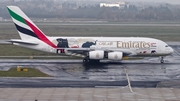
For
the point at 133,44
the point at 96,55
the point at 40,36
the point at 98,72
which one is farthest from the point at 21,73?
the point at 133,44

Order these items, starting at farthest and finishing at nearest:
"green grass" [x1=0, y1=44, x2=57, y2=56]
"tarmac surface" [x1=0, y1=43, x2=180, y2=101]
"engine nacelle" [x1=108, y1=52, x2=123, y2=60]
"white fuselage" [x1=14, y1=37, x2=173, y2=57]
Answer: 1. "green grass" [x1=0, y1=44, x2=57, y2=56]
2. "white fuselage" [x1=14, y1=37, x2=173, y2=57]
3. "engine nacelle" [x1=108, y1=52, x2=123, y2=60]
4. "tarmac surface" [x1=0, y1=43, x2=180, y2=101]

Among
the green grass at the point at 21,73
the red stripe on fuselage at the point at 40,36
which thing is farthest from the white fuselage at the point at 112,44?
the green grass at the point at 21,73

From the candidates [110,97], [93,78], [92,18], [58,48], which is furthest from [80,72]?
[92,18]

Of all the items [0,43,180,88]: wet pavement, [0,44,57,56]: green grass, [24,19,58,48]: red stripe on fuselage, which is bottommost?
[0,43,180,88]: wet pavement

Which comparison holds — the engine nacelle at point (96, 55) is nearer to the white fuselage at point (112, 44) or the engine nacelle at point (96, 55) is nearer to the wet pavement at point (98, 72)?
the wet pavement at point (98, 72)

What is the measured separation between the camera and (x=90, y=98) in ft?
116

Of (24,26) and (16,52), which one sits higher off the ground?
(24,26)

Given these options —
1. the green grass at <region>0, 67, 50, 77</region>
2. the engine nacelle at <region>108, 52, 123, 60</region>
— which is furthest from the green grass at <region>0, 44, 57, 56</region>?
the green grass at <region>0, 67, 50, 77</region>

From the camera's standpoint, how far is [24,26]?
57.6 m

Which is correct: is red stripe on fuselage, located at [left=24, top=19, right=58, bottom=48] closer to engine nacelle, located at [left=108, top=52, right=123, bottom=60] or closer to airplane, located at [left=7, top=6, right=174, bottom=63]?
airplane, located at [left=7, top=6, right=174, bottom=63]

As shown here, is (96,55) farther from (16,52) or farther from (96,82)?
(16,52)

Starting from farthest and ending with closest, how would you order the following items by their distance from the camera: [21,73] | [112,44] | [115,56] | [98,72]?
[112,44]
[115,56]
[98,72]
[21,73]

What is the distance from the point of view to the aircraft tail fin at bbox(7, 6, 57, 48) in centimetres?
5747

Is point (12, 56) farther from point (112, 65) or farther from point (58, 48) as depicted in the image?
point (112, 65)
